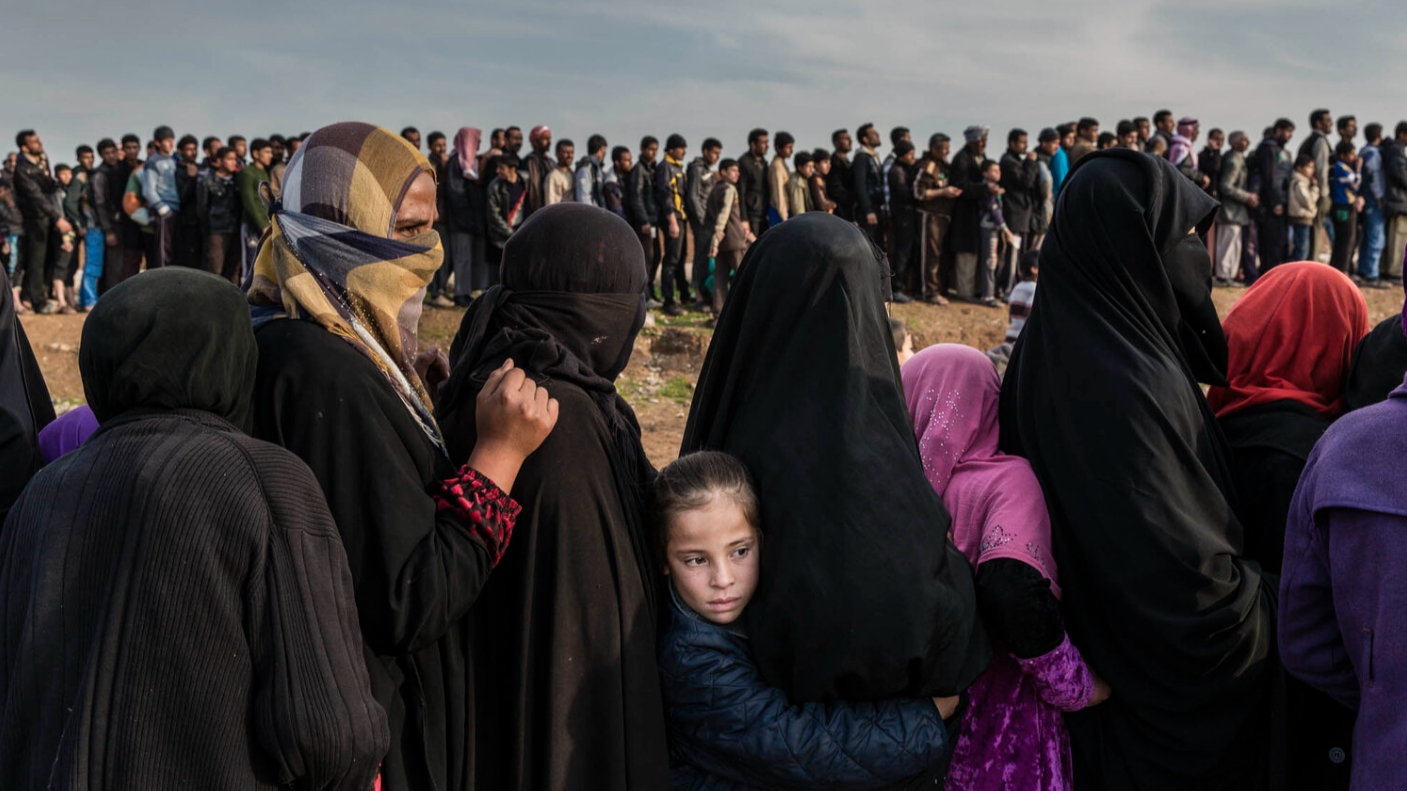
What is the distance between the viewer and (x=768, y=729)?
1.96 metres

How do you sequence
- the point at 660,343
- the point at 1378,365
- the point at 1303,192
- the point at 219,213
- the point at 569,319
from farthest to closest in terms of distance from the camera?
the point at 1303,192 < the point at 660,343 < the point at 219,213 < the point at 1378,365 < the point at 569,319

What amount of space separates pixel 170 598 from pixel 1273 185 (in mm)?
14965

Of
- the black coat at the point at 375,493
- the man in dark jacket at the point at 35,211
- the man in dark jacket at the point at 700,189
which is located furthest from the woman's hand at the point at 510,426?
the man in dark jacket at the point at 35,211

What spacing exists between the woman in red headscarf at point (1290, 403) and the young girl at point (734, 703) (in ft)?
2.63

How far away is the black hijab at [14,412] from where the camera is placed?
8.04 feet

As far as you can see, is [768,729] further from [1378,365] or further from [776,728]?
[1378,365]

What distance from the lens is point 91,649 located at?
1.52m

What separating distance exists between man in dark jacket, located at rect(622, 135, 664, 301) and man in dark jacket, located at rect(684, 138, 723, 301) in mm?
431

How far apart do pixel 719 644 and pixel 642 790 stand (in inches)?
11.8

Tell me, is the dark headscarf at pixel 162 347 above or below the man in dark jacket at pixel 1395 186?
below

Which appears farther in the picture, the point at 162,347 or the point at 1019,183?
the point at 1019,183

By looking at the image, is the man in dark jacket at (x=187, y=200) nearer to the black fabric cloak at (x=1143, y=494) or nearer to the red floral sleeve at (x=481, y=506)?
the red floral sleeve at (x=481, y=506)

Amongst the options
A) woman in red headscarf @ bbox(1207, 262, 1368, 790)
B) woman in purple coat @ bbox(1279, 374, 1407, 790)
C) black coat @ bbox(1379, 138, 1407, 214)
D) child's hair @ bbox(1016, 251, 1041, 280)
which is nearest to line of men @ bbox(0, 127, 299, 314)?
child's hair @ bbox(1016, 251, 1041, 280)

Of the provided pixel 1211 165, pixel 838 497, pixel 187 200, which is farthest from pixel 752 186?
pixel 838 497
